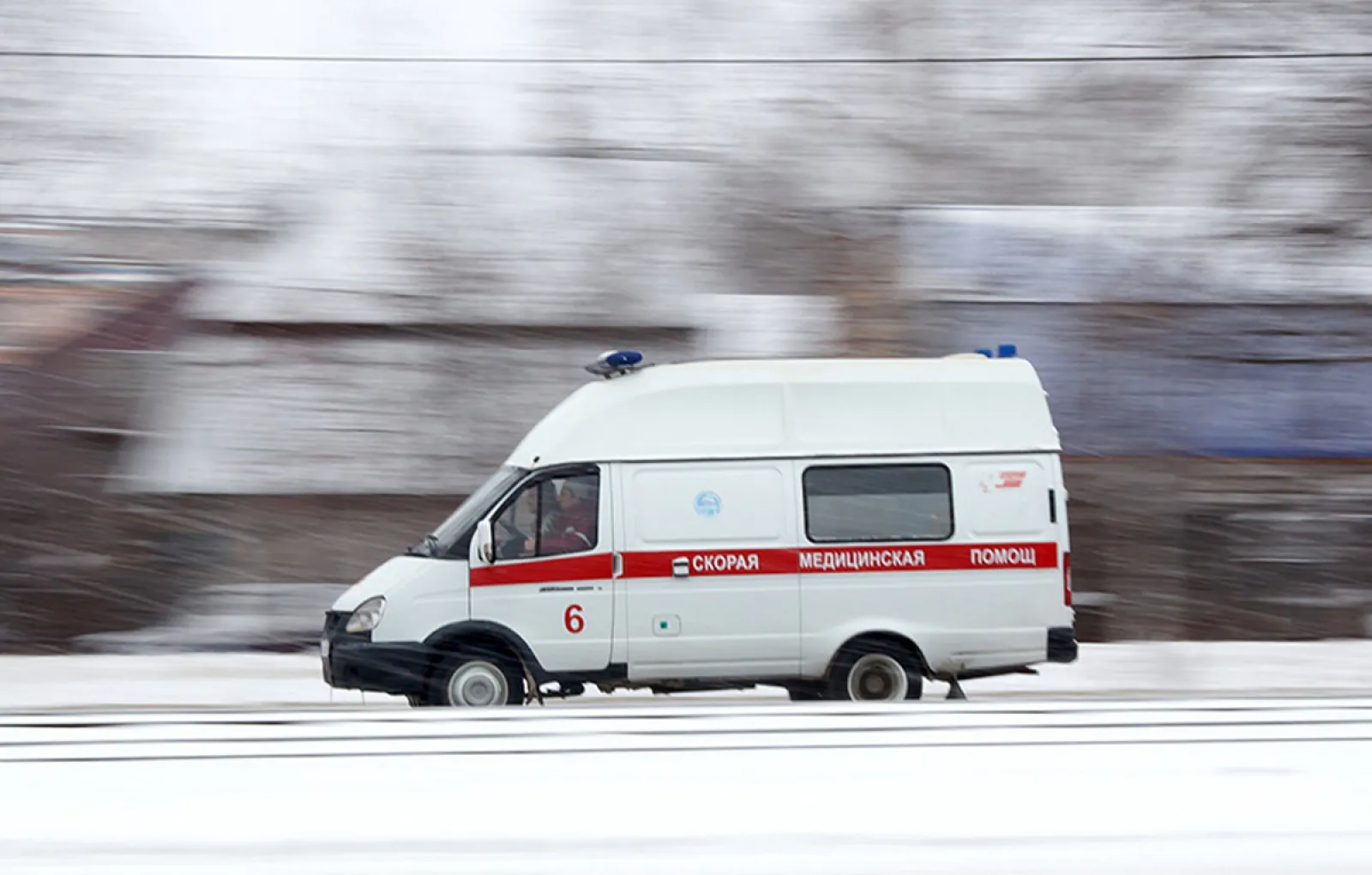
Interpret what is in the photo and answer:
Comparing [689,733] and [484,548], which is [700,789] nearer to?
[689,733]

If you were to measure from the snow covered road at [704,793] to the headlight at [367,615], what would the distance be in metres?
1.77

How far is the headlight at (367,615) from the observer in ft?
29.3

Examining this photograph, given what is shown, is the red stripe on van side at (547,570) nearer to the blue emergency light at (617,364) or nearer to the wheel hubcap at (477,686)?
the wheel hubcap at (477,686)

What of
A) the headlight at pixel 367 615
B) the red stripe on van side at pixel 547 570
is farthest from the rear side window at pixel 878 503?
the headlight at pixel 367 615

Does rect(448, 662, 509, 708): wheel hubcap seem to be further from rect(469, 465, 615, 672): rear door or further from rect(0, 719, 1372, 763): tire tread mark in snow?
rect(0, 719, 1372, 763): tire tread mark in snow

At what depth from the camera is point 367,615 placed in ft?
29.5

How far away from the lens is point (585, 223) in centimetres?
1506

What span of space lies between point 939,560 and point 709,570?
1386 mm

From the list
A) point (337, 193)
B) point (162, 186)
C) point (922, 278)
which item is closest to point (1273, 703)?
point (922, 278)

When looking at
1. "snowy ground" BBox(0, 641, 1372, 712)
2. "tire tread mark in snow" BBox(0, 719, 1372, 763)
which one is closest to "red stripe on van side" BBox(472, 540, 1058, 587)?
"snowy ground" BBox(0, 641, 1372, 712)

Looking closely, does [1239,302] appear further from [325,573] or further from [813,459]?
[325,573]

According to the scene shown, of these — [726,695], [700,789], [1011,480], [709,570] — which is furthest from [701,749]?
[726,695]

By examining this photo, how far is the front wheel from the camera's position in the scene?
353 inches

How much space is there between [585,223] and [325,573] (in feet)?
13.8
